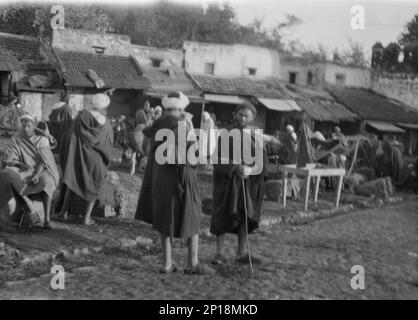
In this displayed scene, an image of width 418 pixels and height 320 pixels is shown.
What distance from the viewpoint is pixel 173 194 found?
15.1 ft

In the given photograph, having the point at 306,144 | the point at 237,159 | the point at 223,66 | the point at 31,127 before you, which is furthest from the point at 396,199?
the point at 223,66

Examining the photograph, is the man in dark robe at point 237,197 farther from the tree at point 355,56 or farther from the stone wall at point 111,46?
the tree at point 355,56

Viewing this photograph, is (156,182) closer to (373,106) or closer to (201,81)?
(201,81)

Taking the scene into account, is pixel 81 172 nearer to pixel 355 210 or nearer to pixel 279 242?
pixel 279 242

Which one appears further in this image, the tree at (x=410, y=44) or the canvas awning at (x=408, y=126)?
the canvas awning at (x=408, y=126)

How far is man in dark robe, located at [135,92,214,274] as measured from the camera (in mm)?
4602

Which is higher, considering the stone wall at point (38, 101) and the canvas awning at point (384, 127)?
the stone wall at point (38, 101)

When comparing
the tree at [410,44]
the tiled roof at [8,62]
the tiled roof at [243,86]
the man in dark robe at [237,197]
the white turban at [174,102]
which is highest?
the tree at [410,44]

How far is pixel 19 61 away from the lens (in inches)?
660

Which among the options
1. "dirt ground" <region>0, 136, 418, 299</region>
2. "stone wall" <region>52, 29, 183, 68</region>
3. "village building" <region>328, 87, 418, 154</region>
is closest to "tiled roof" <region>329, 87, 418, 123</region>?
"village building" <region>328, 87, 418, 154</region>

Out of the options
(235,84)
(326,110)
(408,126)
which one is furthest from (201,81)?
(408,126)

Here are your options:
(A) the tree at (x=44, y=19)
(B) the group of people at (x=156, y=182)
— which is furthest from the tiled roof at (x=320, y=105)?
(B) the group of people at (x=156, y=182)

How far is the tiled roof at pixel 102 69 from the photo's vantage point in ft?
51.5

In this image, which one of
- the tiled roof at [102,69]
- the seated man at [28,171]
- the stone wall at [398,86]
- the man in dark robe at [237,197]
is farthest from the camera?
the stone wall at [398,86]
